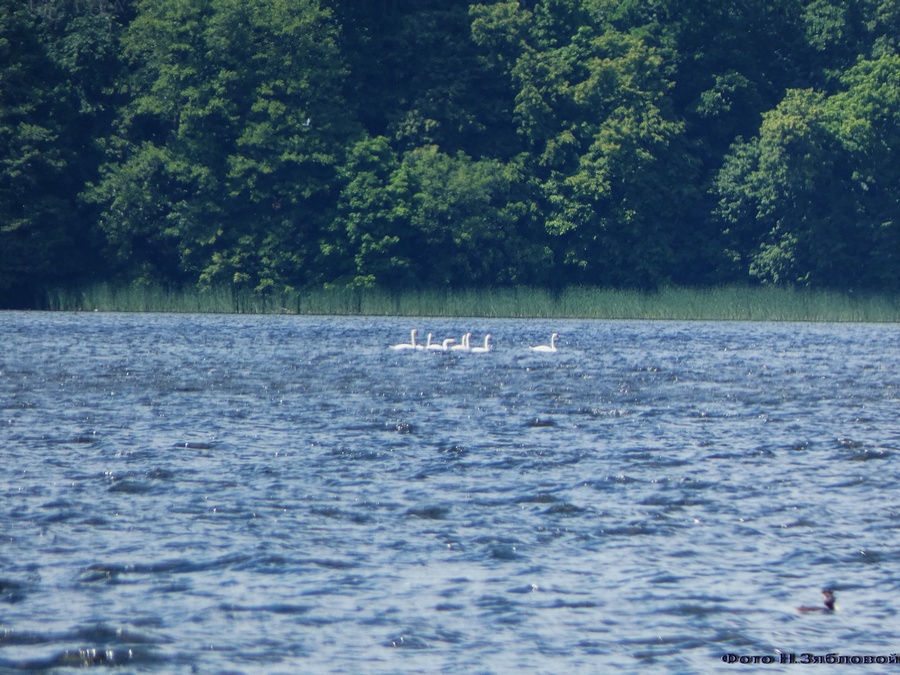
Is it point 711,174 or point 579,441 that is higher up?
point 711,174

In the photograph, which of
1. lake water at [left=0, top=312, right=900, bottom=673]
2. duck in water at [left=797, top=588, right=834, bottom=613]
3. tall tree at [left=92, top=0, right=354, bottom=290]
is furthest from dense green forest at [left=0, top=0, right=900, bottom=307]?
duck in water at [left=797, top=588, right=834, bottom=613]

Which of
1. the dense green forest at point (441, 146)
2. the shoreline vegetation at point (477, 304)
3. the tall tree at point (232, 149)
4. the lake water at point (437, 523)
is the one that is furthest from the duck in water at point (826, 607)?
the tall tree at point (232, 149)

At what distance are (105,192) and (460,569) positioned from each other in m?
60.6

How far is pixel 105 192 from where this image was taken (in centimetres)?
7175

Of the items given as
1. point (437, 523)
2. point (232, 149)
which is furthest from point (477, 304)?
point (437, 523)

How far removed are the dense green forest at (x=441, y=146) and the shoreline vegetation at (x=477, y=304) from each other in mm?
1362

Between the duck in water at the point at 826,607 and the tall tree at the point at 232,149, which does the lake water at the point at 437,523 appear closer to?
the duck in water at the point at 826,607

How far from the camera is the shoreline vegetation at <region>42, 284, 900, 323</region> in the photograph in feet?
222

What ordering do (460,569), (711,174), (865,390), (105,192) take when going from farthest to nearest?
1. (711,174)
2. (105,192)
3. (865,390)
4. (460,569)

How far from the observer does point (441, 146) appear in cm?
7650

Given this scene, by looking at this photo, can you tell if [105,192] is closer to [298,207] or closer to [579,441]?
[298,207]

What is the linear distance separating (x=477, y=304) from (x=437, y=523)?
2077 inches

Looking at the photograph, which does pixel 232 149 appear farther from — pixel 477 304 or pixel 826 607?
pixel 826 607

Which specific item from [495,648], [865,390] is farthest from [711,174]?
[495,648]
